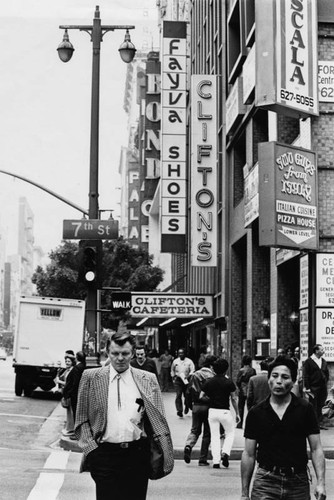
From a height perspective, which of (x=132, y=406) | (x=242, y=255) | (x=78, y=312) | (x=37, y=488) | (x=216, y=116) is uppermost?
(x=216, y=116)

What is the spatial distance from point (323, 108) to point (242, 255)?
536 inches

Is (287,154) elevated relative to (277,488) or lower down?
elevated

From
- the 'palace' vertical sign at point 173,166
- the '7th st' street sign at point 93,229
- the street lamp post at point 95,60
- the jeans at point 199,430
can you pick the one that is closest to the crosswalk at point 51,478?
the jeans at point 199,430

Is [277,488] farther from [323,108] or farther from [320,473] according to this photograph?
[323,108]

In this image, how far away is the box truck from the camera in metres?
32.4

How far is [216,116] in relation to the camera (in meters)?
36.1

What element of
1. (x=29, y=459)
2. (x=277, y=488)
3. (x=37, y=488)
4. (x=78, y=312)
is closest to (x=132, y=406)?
(x=277, y=488)

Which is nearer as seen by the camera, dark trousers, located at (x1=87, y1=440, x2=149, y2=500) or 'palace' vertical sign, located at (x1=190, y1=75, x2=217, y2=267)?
dark trousers, located at (x1=87, y1=440, x2=149, y2=500)

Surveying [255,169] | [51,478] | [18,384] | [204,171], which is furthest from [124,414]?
[204,171]

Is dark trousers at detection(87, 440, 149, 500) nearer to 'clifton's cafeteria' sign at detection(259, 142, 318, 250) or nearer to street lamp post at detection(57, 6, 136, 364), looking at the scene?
street lamp post at detection(57, 6, 136, 364)

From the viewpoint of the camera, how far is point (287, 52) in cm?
2284

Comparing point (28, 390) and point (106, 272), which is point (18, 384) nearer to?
point (28, 390)

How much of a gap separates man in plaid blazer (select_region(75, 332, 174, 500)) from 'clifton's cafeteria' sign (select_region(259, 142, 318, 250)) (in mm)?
14958

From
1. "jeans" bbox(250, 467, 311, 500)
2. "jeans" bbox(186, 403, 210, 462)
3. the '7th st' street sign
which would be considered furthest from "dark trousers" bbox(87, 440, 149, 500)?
the '7th st' street sign
